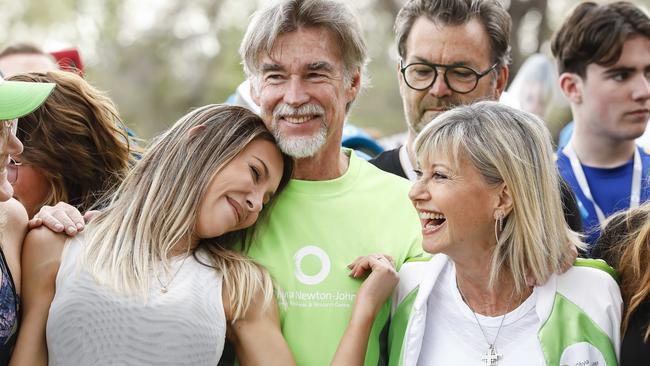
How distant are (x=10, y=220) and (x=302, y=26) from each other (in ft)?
4.46

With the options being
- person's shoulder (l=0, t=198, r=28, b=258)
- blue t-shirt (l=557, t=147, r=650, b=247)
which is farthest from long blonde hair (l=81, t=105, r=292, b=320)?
blue t-shirt (l=557, t=147, r=650, b=247)

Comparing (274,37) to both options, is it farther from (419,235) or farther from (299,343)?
(299,343)

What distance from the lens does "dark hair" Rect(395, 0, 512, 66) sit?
→ 443 cm

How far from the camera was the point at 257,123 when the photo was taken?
144 inches

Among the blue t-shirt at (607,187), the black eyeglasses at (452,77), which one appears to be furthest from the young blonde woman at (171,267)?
the blue t-shirt at (607,187)

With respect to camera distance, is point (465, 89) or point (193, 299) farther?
point (465, 89)

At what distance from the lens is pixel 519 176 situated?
3279mm

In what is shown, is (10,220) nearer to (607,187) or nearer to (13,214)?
(13,214)

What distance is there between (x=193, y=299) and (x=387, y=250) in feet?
2.72

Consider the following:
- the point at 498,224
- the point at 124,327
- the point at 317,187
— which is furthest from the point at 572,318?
the point at 124,327

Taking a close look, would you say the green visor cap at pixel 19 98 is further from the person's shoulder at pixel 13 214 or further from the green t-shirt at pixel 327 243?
the green t-shirt at pixel 327 243

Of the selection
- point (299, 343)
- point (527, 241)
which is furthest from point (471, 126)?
point (299, 343)

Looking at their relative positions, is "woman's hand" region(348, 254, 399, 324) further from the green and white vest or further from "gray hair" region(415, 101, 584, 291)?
"gray hair" region(415, 101, 584, 291)

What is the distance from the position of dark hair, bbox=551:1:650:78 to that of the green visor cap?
2999 mm
